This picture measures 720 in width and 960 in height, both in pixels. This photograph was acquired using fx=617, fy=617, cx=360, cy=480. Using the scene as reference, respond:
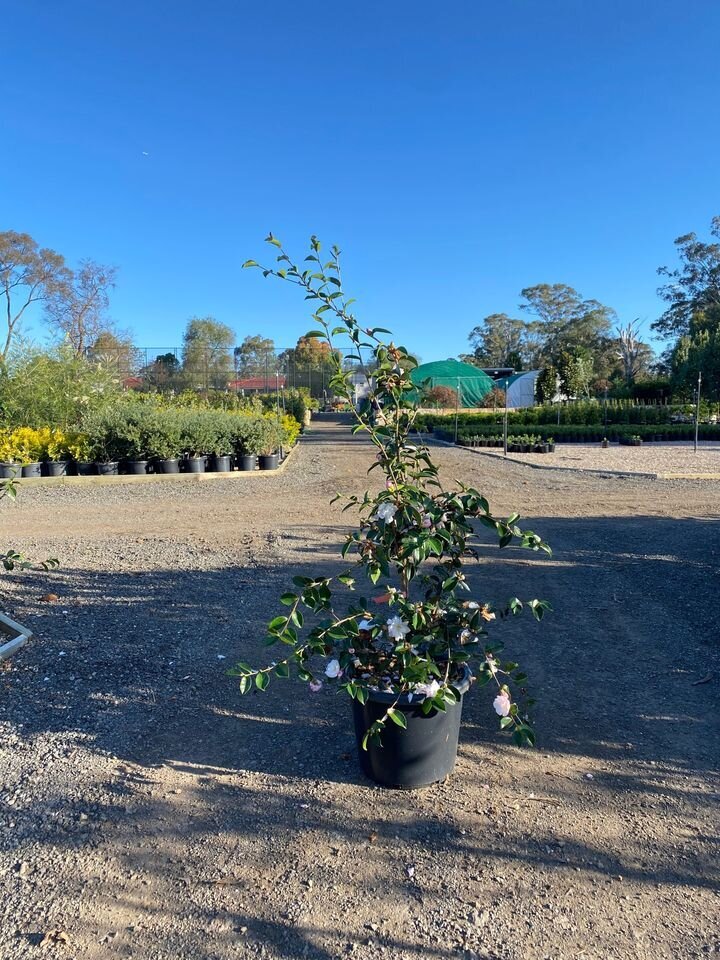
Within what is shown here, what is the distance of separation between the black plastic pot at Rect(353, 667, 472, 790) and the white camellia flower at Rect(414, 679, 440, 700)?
3.1 inches

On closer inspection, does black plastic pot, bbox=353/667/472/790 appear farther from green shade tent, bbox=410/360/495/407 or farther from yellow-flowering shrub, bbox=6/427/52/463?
green shade tent, bbox=410/360/495/407

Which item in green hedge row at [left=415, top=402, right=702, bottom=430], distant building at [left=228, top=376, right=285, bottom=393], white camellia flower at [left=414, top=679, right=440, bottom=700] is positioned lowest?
white camellia flower at [left=414, top=679, right=440, bottom=700]

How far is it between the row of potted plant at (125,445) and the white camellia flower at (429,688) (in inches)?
379

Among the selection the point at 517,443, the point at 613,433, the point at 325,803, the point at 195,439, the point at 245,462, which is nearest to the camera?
→ the point at 325,803

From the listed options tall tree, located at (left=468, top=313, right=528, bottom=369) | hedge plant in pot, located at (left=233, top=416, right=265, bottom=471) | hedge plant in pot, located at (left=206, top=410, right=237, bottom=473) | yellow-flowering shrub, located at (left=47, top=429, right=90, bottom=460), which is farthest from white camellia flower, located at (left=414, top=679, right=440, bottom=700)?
tall tree, located at (left=468, top=313, right=528, bottom=369)

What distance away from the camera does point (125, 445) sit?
11000 mm

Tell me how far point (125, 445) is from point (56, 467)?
4.03 feet

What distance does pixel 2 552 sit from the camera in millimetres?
5758

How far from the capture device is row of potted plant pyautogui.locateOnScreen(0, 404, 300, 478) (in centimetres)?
1083

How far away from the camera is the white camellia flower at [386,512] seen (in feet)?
6.58

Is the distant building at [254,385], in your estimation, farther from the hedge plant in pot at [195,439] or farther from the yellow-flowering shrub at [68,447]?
the yellow-flowering shrub at [68,447]

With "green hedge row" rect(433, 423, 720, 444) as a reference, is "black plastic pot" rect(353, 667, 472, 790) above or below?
below

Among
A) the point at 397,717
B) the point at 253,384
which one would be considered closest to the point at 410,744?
the point at 397,717

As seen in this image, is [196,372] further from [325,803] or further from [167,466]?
[325,803]
